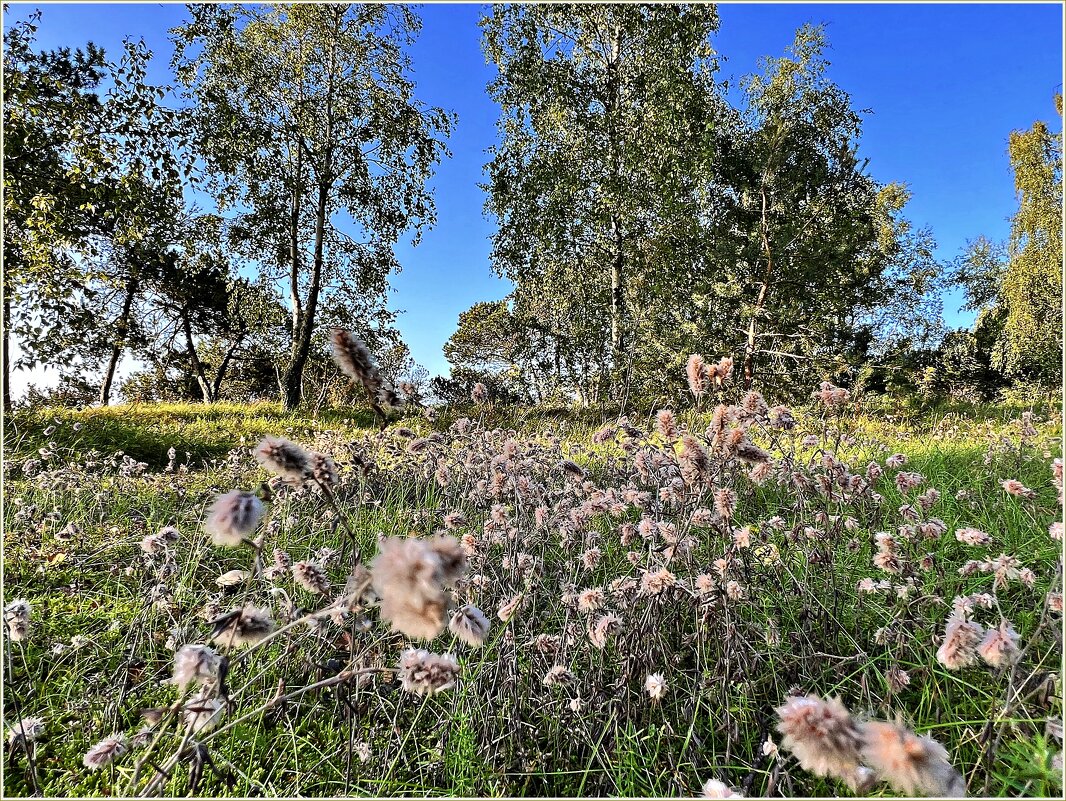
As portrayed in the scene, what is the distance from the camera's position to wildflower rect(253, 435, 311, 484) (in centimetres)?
103

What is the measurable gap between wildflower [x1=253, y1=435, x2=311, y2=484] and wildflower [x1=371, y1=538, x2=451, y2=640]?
389 millimetres

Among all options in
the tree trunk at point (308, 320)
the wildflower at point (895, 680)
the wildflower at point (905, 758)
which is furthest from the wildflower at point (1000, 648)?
the tree trunk at point (308, 320)

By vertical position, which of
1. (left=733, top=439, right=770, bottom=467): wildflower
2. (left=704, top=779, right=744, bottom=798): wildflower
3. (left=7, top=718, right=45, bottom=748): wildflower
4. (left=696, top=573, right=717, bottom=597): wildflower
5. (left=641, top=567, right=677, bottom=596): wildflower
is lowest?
(left=7, top=718, right=45, bottom=748): wildflower

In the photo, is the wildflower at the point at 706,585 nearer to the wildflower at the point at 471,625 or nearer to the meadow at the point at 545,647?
the meadow at the point at 545,647

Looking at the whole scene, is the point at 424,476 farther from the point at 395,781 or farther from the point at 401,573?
the point at 401,573

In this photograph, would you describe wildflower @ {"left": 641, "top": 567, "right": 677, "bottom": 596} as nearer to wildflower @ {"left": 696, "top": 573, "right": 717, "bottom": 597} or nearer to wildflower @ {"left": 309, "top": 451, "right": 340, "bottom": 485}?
wildflower @ {"left": 696, "top": 573, "right": 717, "bottom": 597}

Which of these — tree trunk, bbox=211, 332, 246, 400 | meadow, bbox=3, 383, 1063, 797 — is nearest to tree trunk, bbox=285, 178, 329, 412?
meadow, bbox=3, 383, 1063, 797

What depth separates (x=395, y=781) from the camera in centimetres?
151

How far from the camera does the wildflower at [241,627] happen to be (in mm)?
1055

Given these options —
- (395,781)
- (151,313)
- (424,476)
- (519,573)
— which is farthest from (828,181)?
(151,313)

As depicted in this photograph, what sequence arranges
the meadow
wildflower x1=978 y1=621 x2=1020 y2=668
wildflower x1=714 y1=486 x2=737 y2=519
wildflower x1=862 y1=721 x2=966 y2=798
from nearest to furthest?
wildflower x1=862 y1=721 x2=966 y2=798 → wildflower x1=978 y1=621 x2=1020 y2=668 → the meadow → wildflower x1=714 y1=486 x2=737 y2=519

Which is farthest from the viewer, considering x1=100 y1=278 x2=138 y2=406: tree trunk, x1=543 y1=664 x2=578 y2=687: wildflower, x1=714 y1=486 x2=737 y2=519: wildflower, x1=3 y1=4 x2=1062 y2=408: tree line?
x1=100 y1=278 x2=138 y2=406: tree trunk

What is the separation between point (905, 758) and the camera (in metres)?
0.75

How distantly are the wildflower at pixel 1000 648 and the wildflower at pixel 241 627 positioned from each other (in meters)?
1.63
